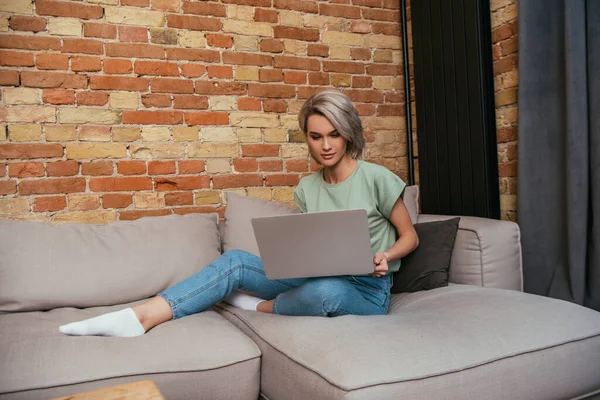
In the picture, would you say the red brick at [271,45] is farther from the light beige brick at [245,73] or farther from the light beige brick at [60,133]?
the light beige brick at [60,133]

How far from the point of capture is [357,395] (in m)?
1.16

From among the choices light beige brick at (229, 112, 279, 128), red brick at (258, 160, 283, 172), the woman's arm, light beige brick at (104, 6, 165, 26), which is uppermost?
light beige brick at (104, 6, 165, 26)

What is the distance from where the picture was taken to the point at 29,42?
7.52ft

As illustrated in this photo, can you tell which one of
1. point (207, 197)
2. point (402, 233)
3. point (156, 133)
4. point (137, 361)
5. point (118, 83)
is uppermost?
point (118, 83)

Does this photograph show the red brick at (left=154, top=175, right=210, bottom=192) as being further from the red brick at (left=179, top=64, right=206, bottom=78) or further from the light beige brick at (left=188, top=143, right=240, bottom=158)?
the red brick at (left=179, top=64, right=206, bottom=78)

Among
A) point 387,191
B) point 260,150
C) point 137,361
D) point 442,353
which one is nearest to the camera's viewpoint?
point 442,353

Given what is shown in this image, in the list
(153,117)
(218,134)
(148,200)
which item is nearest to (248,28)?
(218,134)

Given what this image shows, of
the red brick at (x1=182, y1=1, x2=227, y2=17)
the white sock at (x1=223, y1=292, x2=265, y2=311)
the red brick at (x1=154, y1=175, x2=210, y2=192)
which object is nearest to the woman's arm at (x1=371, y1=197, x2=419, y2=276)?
the white sock at (x1=223, y1=292, x2=265, y2=311)

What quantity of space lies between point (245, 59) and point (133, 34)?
551mm

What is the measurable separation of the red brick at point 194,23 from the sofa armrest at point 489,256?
5.10ft

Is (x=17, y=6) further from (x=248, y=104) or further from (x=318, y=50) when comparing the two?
(x=318, y=50)

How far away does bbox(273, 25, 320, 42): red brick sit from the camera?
2771 millimetres

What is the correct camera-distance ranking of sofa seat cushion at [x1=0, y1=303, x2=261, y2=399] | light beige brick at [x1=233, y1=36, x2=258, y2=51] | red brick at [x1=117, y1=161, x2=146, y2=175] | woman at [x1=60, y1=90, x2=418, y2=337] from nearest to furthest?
sofa seat cushion at [x1=0, y1=303, x2=261, y2=399] → woman at [x1=60, y1=90, x2=418, y2=337] → red brick at [x1=117, y1=161, x2=146, y2=175] → light beige brick at [x1=233, y1=36, x2=258, y2=51]

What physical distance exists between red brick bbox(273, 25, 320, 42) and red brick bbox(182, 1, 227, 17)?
0.97ft
